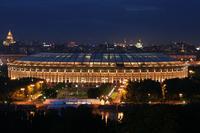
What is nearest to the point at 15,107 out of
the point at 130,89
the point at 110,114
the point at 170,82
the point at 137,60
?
the point at 110,114

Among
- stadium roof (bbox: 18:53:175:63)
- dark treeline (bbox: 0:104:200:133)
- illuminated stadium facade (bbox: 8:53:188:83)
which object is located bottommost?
dark treeline (bbox: 0:104:200:133)

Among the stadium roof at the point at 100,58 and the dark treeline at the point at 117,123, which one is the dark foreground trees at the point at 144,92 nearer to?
the dark treeline at the point at 117,123

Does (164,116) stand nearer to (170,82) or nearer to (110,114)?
(110,114)

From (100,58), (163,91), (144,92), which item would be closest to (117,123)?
(144,92)

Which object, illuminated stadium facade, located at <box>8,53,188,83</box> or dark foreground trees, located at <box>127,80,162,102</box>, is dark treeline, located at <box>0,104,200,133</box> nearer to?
dark foreground trees, located at <box>127,80,162,102</box>

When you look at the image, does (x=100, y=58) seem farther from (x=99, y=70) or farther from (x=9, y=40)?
(x=9, y=40)

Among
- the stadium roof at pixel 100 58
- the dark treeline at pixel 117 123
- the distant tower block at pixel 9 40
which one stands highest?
the distant tower block at pixel 9 40

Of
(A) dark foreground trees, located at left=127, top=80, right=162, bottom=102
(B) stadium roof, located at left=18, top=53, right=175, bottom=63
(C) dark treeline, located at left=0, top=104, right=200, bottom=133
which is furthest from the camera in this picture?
(B) stadium roof, located at left=18, top=53, right=175, bottom=63

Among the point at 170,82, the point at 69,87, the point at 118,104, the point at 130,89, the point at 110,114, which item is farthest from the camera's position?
the point at 69,87

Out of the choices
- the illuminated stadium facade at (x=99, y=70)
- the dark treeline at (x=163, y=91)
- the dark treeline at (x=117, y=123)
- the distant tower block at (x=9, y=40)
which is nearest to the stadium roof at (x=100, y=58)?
the illuminated stadium facade at (x=99, y=70)

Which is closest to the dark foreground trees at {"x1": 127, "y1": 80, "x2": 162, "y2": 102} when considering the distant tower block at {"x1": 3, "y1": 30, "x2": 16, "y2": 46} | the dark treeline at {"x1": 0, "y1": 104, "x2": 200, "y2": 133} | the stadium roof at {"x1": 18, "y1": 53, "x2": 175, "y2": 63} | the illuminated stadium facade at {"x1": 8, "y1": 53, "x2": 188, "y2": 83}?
the dark treeline at {"x1": 0, "y1": 104, "x2": 200, "y2": 133}

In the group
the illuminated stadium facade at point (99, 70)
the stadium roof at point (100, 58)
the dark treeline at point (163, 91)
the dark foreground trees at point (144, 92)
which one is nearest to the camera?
the dark foreground trees at point (144, 92)
